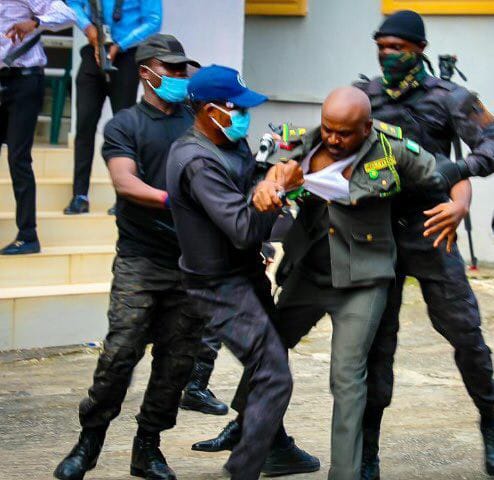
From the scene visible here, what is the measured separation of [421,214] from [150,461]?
5.46ft

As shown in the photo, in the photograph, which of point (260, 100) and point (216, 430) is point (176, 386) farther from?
point (260, 100)

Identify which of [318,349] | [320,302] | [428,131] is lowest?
[318,349]

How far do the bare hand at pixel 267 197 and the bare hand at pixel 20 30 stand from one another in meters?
3.89

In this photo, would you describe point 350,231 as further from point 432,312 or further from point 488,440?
point 488,440

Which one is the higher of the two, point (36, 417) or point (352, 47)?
point (352, 47)

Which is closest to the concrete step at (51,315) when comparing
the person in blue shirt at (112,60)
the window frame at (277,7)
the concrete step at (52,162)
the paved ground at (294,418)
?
the paved ground at (294,418)

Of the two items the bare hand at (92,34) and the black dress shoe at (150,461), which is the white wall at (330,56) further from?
the black dress shoe at (150,461)

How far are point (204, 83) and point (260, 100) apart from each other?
23 centimetres

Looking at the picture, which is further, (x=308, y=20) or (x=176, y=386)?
(x=308, y=20)

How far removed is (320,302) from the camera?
496cm

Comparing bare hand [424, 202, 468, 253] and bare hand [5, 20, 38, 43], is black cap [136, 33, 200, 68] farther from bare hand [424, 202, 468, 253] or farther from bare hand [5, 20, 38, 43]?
bare hand [5, 20, 38, 43]

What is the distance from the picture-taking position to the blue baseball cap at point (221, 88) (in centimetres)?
464

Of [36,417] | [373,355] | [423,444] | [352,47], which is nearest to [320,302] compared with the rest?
[373,355]

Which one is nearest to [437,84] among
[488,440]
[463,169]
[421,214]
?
[463,169]
